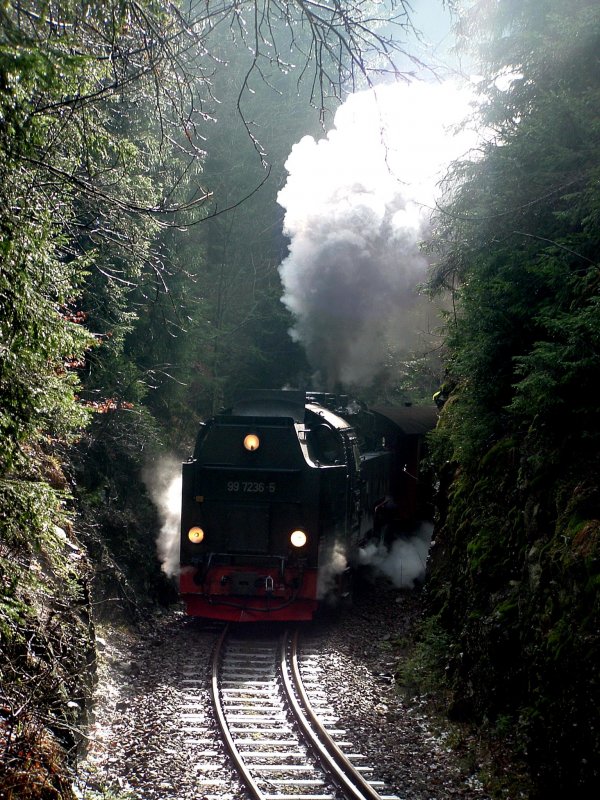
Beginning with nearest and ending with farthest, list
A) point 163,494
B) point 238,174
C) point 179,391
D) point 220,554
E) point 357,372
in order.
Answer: point 220,554
point 163,494
point 357,372
point 179,391
point 238,174

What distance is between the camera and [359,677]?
29.3 feet

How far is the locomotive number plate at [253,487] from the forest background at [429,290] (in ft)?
6.75

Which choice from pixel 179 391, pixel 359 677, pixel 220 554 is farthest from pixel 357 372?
Result: pixel 359 677

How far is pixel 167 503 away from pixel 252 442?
5864 mm

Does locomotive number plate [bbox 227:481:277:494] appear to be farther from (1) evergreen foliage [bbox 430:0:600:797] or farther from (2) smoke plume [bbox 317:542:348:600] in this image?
(1) evergreen foliage [bbox 430:0:600:797]

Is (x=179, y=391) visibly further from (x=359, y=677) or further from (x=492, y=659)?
(x=492, y=659)

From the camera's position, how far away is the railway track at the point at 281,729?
6078mm

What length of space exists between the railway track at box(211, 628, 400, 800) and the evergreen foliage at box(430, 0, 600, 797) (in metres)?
1.44

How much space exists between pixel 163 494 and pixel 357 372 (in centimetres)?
518

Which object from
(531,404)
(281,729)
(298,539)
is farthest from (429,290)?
(281,729)

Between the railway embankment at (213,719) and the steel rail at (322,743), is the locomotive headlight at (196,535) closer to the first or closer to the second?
the railway embankment at (213,719)

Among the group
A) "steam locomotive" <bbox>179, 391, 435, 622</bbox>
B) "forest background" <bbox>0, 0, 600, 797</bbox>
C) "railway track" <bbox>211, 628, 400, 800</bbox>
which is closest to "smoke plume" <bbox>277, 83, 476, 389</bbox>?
"forest background" <bbox>0, 0, 600, 797</bbox>

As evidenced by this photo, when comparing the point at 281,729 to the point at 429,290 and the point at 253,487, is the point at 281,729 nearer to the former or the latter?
the point at 253,487

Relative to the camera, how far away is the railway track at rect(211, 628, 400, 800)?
6.08 meters
